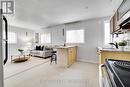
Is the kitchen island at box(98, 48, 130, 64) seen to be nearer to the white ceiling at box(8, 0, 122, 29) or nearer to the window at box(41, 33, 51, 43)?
the white ceiling at box(8, 0, 122, 29)

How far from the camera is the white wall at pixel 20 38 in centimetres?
661

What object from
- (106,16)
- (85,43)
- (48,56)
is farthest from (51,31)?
(106,16)

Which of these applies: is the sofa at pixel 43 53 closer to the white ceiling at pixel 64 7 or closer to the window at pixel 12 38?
the window at pixel 12 38

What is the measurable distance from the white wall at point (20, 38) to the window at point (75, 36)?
14.9ft

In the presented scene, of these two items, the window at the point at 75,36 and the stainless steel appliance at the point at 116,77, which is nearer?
the stainless steel appliance at the point at 116,77

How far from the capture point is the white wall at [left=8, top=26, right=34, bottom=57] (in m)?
6.61

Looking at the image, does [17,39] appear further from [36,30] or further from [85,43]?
[85,43]

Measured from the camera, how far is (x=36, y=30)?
26.4 ft

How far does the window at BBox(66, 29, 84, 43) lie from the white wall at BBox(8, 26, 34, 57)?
14.9 feet

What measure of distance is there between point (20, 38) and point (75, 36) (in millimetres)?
5238

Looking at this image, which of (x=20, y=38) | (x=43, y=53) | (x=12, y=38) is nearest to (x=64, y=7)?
(x=43, y=53)

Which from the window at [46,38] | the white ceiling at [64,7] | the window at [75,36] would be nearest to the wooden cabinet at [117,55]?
the white ceiling at [64,7]

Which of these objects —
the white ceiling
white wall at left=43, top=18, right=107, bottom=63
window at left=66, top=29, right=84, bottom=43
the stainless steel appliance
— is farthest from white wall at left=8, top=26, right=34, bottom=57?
the stainless steel appliance

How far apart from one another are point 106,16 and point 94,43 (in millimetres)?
1575
